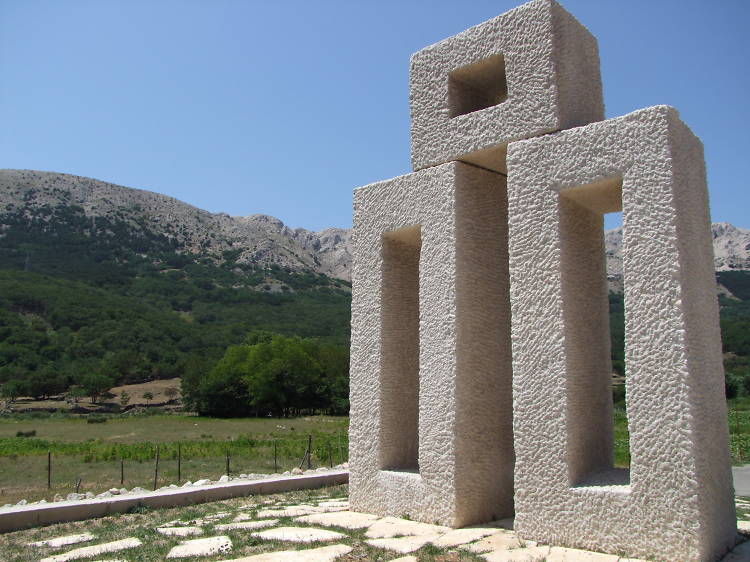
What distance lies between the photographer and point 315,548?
5.62 m

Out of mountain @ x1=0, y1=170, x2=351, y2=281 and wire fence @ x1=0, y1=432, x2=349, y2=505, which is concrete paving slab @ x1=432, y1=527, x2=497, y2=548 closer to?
wire fence @ x1=0, y1=432, x2=349, y2=505

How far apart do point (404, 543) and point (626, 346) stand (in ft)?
8.84

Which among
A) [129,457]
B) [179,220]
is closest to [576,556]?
[129,457]

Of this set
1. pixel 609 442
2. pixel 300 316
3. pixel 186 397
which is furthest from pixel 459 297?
pixel 300 316

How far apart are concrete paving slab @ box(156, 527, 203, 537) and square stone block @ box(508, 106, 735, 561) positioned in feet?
11.0

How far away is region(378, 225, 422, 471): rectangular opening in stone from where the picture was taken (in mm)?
7254

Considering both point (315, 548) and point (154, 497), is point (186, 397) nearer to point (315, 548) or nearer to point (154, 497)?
point (154, 497)

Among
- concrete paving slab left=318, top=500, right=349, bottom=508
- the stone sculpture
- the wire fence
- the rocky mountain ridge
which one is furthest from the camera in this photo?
the rocky mountain ridge

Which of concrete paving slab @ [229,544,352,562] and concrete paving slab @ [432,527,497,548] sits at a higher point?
concrete paving slab @ [432,527,497,548]

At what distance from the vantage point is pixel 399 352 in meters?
7.47

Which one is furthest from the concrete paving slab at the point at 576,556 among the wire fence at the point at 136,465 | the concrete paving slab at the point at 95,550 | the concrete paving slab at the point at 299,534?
the wire fence at the point at 136,465

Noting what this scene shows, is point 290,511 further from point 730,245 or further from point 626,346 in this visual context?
point 730,245

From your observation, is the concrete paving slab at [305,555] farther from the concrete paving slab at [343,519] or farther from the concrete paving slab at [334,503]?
the concrete paving slab at [334,503]

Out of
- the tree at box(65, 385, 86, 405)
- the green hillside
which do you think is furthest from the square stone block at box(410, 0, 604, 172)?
the tree at box(65, 385, 86, 405)
